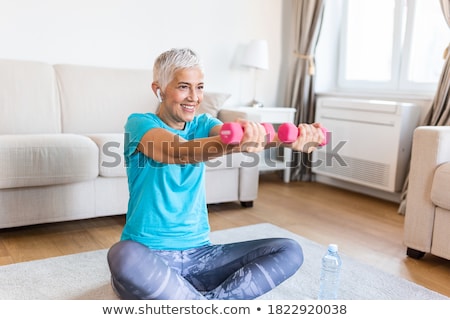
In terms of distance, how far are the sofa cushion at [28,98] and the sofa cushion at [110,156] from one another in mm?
576

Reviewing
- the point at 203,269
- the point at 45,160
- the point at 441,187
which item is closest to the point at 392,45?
the point at 441,187

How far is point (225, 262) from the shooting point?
1.48 metres

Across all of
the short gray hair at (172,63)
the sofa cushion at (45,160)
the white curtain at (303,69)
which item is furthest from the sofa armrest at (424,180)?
the white curtain at (303,69)

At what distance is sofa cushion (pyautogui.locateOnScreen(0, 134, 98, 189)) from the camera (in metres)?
2.15

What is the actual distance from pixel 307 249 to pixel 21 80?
1931mm

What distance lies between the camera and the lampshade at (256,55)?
3.74 m

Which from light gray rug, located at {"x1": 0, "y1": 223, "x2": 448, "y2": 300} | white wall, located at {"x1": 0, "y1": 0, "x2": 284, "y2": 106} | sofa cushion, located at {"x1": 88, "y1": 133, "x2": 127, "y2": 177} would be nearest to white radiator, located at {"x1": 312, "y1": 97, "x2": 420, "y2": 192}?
white wall, located at {"x1": 0, "y1": 0, "x2": 284, "y2": 106}

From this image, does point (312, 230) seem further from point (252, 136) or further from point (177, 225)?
point (252, 136)

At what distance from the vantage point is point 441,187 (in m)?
2.08

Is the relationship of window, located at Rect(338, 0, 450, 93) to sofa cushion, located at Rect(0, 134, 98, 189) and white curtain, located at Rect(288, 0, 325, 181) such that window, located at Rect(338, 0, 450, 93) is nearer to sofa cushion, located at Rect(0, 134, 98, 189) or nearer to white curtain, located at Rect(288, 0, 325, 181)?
white curtain, located at Rect(288, 0, 325, 181)

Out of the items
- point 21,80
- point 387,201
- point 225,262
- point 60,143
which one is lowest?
point 387,201

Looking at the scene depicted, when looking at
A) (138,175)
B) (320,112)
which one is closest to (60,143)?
(138,175)

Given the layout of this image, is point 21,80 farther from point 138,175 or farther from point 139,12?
point 138,175

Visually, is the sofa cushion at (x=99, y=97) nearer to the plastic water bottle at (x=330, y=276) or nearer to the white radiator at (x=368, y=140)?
the white radiator at (x=368, y=140)
